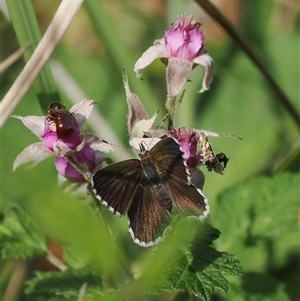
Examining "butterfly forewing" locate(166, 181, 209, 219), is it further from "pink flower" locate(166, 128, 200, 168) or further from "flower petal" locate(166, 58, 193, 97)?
"flower petal" locate(166, 58, 193, 97)

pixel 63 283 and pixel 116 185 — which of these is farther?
pixel 63 283

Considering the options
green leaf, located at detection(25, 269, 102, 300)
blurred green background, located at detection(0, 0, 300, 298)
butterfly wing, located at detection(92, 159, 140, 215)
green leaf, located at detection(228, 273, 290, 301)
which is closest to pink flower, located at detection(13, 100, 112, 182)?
butterfly wing, located at detection(92, 159, 140, 215)

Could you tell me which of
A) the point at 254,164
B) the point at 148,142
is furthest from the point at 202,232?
the point at 254,164

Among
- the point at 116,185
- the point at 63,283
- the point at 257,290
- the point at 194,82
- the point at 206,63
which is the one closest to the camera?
the point at 116,185

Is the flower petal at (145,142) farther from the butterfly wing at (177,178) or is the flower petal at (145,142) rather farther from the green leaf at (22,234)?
the green leaf at (22,234)

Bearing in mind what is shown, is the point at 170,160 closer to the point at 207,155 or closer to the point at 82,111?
the point at 207,155

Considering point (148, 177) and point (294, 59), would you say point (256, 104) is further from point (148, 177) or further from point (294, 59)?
point (148, 177)

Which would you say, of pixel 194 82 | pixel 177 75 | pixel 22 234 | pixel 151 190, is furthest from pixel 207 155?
pixel 194 82
